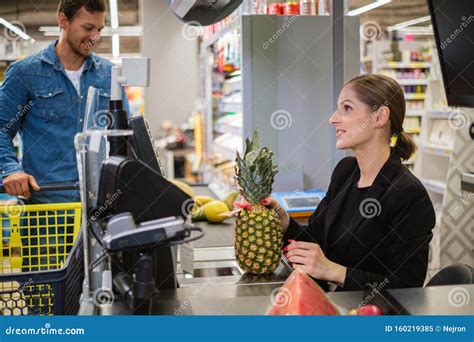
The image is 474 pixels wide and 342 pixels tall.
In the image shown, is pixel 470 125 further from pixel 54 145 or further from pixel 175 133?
pixel 175 133

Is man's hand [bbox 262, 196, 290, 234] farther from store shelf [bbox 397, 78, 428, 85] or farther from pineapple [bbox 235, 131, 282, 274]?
store shelf [bbox 397, 78, 428, 85]

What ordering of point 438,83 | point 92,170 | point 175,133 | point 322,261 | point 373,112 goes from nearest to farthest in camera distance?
point 92,170 → point 322,261 → point 373,112 → point 438,83 → point 175,133

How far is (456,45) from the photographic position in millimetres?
2252

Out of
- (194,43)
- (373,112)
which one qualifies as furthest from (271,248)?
(194,43)

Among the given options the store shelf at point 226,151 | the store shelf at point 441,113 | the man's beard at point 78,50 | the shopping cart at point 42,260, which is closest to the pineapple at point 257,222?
the shopping cart at point 42,260

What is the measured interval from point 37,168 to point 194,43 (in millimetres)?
8516

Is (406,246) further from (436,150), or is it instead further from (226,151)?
(436,150)

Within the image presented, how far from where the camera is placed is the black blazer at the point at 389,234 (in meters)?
1.74

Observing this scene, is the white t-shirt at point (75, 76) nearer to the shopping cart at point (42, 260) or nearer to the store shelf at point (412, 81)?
the shopping cart at point (42, 260)

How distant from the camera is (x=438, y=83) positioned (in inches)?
230

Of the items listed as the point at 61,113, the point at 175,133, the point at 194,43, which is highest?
the point at 194,43

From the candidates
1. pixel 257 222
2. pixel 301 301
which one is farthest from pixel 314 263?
pixel 301 301

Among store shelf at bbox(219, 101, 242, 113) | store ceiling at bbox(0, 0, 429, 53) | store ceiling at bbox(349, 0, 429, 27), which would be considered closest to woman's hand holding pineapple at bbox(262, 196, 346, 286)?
store shelf at bbox(219, 101, 242, 113)

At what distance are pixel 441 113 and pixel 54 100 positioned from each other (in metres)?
4.05
